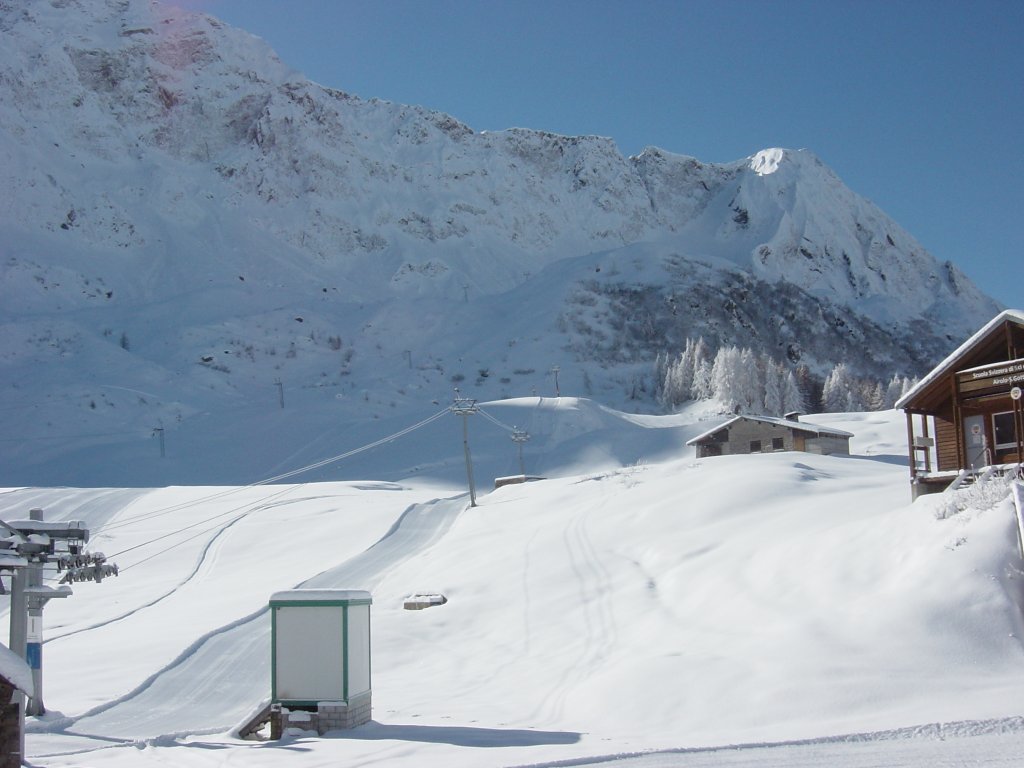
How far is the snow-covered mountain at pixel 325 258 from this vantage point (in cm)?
10525

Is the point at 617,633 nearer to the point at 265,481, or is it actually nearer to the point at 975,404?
the point at 975,404

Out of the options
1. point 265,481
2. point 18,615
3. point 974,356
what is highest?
point 265,481

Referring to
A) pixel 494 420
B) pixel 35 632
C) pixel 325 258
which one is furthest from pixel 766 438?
pixel 325 258

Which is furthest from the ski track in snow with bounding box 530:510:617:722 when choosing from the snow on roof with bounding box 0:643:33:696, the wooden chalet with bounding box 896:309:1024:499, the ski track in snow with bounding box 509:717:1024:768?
the snow on roof with bounding box 0:643:33:696

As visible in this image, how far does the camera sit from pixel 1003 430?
22594 mm

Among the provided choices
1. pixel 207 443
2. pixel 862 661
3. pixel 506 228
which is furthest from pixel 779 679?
pixel 506 228

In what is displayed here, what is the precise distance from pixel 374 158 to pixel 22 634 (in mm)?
158790

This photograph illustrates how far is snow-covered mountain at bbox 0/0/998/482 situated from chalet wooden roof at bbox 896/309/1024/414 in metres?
63.3

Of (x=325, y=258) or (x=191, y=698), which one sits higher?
(x=325, y=258)

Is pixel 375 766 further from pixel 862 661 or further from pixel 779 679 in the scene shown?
pixel 862 661

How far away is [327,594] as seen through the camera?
50.8ft

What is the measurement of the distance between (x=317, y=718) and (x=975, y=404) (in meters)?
14.7

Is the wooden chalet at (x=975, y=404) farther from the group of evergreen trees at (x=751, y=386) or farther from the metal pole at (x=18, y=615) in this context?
the group of evergreen trees at (x=751, y=386)

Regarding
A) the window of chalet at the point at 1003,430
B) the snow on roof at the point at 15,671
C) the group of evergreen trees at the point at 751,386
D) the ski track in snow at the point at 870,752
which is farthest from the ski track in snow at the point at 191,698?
the group of evergreen trees at the point at 751,386
